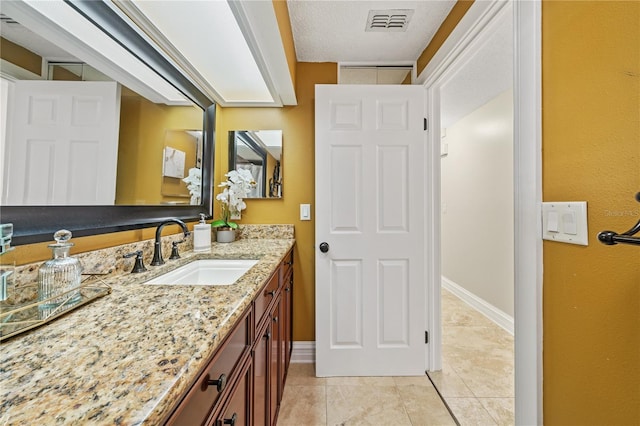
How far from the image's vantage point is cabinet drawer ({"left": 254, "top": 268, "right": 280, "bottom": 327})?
3.17ft

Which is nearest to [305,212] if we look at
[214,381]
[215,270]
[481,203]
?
[215,270]

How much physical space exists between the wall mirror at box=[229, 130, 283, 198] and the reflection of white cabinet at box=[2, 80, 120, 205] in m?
1.04

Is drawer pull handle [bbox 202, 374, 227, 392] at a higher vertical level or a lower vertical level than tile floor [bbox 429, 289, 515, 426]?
higher

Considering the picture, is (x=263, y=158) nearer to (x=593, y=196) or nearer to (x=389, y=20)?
(x=389, y=20)

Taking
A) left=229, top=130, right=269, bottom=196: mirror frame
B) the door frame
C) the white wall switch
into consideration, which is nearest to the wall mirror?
left=229, top=130, right=269, bottom=196: mirror frame

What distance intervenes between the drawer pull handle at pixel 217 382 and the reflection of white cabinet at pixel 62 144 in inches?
28.6

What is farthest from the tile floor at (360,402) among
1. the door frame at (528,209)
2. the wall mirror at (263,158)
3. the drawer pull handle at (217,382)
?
the wall mirror at (263,158)

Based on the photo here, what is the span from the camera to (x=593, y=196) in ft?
2.29

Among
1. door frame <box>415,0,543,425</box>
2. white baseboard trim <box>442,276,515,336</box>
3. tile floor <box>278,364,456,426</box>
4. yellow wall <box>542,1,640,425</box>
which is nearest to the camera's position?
yellow wall <box>542,1,640,425</box>

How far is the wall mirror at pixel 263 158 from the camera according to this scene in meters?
2.02

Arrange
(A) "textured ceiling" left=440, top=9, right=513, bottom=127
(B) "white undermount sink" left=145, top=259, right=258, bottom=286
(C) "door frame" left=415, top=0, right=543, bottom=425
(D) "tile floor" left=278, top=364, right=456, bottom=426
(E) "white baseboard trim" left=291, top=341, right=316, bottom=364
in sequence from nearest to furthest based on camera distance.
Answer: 1. (C) "door frame" left=415, top=0, right=543, bottom=425
2. (B) "white undermount sink" left=145, top=259, right=258, bottom=286
3. (D) "tile floor" left=278, top=364, right=456, bottom=426
4. (A) "textured ceiling" left=440, top=9, right=513, bottom=127
5. (E) "white baseboard trim" left=291, top=341, right=316, bottom=364

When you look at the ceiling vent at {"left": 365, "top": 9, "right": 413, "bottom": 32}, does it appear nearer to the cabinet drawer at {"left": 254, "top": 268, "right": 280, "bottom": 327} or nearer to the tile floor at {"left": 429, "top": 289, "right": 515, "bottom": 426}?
the cabinet drawer at {"left": 254, "top": 268, "right": 280, "bottom": 327}

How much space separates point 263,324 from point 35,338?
26.8 inches

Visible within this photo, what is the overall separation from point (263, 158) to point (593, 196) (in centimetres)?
185
